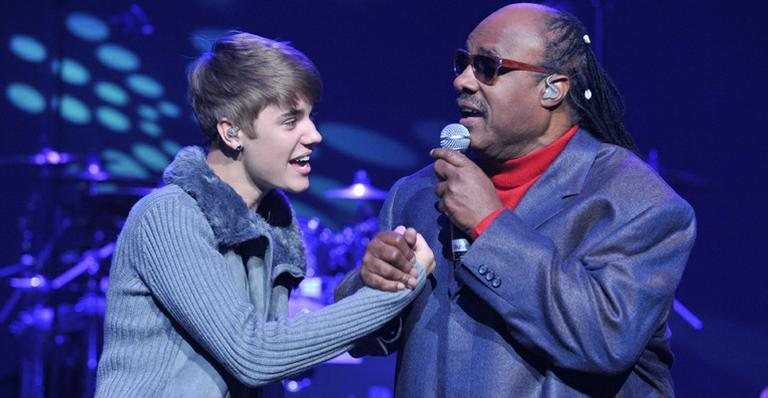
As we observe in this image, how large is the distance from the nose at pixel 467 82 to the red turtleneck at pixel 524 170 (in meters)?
0.19

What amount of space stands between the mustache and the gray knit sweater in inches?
16.3

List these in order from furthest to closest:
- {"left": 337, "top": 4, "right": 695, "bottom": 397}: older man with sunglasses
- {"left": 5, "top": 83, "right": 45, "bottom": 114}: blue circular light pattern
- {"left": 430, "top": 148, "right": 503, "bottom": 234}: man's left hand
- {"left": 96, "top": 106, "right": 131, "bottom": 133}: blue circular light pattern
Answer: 1. {"left": 96, "top": 106, "right": 131, "bottom": 133}: blue circular light pattern
2. {"left": 5, "top": 83, "right": 45, "bottom": 114}: blue circular light pattern
3. {"left": 430, "top": 148, "right": 503, "bottom": 234}: man's left hand
4. {"left": 337, "top": 4, "right": 695, "bottom": 397}: older man with sunglasses

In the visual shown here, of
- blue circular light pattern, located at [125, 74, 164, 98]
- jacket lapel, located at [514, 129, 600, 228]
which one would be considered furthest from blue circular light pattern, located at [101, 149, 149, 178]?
jacket lapel, located at [514, 129, 600, 228]

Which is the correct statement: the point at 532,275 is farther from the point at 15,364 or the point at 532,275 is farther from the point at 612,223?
the point at 15,364

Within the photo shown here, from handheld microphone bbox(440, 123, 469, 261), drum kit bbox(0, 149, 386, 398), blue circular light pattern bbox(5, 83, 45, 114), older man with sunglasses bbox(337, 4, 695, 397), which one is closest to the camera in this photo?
older man with sunglasses bbox(337, 4, 695, 397)

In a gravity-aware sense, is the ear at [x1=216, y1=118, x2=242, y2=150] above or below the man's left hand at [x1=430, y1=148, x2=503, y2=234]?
below

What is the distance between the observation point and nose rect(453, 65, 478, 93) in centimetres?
204

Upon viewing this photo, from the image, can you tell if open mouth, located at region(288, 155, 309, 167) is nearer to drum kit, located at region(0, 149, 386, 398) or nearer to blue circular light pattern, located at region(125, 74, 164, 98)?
drum kit, located at region(0, 149, 386, 398)

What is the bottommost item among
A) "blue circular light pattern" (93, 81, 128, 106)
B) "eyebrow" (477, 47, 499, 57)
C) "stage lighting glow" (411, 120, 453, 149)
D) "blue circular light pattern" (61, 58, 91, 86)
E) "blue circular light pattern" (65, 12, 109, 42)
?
"blue circular light pattern" (93, 81, 128, 106)

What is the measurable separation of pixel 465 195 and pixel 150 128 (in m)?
4.67

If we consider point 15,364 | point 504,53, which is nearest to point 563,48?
point 504,53

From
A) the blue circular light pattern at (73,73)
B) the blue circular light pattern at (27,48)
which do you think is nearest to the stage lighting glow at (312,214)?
the blue circular light pattern at (73,73)

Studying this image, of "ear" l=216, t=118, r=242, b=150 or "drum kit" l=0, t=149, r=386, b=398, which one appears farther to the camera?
"drum kit" l=0, t=149, r=386, b=398

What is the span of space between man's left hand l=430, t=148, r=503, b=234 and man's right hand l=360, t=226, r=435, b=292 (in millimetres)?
109
